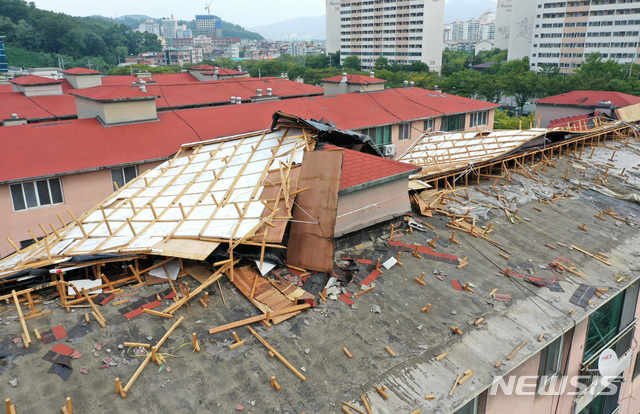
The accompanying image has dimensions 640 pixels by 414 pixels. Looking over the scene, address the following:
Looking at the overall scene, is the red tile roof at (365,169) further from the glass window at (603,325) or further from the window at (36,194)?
the window at (36,194)

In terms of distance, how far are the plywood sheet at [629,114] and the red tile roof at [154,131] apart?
1286 centimetres

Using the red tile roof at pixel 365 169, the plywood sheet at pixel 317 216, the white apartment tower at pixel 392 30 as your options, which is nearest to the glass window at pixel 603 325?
the red tile roof at pixel 365 169

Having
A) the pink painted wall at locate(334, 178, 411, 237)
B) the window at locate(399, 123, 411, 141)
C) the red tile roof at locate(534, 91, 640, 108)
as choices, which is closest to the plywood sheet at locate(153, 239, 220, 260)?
the pink painted wall at locate(334, 178, 411, 237)

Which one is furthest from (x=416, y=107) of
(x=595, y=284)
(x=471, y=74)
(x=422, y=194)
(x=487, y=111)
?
(x=471, y=74)

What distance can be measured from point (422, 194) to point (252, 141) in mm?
Answer: 7069

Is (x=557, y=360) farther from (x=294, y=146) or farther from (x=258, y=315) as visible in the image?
(x=294, y=146)

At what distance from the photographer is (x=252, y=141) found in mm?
17609

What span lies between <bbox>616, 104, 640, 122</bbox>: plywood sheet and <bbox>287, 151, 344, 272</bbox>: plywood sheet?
27959mm

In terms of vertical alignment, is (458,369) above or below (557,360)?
above

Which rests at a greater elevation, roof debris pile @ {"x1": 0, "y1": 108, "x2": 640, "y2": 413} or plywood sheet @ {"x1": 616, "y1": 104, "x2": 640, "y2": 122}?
plywood sheet @ {"x1": 616, "y1": 104, "x2": 640, "y2": 122}

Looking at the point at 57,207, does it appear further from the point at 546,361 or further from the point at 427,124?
the point at 427,124

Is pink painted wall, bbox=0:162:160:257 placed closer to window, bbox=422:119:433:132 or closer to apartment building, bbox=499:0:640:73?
window, bbox=422:119:433:132

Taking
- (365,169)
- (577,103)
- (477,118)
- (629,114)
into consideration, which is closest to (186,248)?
(365,169)

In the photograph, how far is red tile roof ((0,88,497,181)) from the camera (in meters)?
23.9
